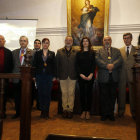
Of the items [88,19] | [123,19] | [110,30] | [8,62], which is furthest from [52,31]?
[8,62]

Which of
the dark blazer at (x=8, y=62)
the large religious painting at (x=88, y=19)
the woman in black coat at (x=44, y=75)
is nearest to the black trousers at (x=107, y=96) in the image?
the woman in black coat at (x=44, y=75)

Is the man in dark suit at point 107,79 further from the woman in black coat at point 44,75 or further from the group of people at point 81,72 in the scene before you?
the woman in black coat at point 44,75

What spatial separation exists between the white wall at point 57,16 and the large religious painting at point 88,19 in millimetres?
295

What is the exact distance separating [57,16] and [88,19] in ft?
3.94

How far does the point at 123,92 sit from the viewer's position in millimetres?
2873

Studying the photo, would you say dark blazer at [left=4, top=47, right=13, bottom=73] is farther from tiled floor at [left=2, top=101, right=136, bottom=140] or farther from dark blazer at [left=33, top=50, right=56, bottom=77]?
tiled floor at [left=2, top=101, right=136, bottom=140]

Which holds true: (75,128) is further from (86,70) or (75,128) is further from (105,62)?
(105,62)

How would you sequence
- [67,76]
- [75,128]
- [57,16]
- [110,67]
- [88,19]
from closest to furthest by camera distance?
1. [75,128]
2. [110,67]
3. [67,76]
4. [88,19]
5. [57,16]

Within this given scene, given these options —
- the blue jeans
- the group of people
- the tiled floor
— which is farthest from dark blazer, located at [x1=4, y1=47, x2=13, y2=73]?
the tiled floor

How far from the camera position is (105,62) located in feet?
8.77

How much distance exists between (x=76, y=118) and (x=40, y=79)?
3.39 ft

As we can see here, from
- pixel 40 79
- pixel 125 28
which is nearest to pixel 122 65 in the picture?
pixel 40 79

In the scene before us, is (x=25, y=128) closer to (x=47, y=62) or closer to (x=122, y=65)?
(x=47, y=62)

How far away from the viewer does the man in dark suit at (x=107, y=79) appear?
2656 millimetres
